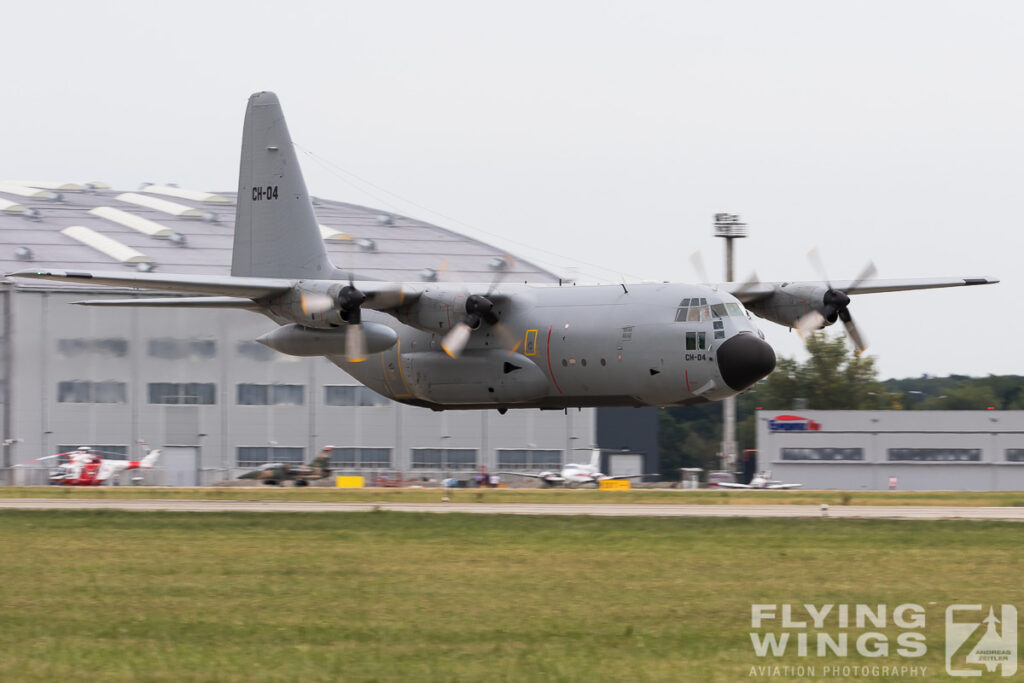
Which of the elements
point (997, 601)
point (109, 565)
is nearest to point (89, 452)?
point (109, 565)

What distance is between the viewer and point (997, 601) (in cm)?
1559

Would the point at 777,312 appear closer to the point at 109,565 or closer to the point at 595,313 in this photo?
the point at 595,313

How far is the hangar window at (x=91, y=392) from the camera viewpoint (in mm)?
47750

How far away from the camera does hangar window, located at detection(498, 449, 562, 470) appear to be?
59.4 metres

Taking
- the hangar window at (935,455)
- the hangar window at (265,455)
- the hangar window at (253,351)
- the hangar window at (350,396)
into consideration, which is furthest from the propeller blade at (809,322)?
the hangar window at (935,455)

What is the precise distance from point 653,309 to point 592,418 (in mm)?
29253

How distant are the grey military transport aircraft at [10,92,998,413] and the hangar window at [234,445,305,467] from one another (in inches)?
660

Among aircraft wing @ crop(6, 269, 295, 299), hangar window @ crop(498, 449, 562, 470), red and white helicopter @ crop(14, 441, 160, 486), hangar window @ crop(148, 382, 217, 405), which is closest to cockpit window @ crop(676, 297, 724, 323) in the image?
→ aircraft wing @ crop(6, 269, 295, 299)

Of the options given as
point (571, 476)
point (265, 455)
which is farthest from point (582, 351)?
point (265, 455)

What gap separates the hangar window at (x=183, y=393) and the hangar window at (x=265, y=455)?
4265 mm

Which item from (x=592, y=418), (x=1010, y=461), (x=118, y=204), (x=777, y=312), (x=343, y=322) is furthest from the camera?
(x=118, y=204)

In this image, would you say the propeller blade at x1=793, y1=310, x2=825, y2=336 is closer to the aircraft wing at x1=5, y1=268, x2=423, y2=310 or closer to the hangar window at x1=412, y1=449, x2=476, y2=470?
the aircraft wing at x1=5, y1=268, x2=423, y2=310

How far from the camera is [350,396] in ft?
183

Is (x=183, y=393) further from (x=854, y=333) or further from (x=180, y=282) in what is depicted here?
(x=854, y=333)
